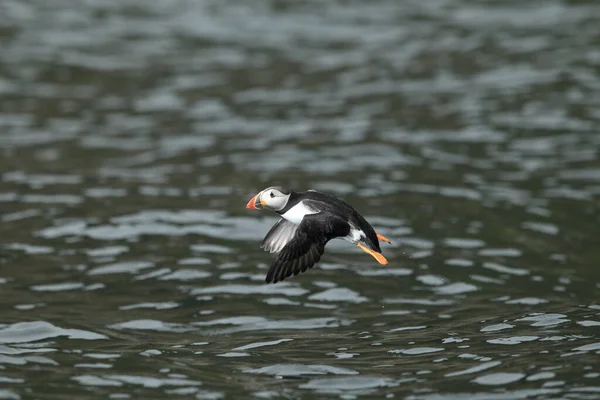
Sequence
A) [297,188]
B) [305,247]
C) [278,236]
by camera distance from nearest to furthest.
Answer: [305,247]
[278,236]
[297,188]

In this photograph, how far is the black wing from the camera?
9.20m

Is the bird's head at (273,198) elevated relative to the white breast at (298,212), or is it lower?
elevated

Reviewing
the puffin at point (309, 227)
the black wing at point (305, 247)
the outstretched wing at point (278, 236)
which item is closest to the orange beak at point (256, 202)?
the puffin at point (309, 227)

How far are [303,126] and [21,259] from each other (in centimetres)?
675

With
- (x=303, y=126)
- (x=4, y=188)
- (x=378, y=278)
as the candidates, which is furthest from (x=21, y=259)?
(x=303, y=126)

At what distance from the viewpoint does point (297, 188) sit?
15164 millimetres

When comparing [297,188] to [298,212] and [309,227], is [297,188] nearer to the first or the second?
[298,212]

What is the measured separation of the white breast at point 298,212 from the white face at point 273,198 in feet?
0.34

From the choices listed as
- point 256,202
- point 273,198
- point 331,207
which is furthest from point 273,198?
point 331,207

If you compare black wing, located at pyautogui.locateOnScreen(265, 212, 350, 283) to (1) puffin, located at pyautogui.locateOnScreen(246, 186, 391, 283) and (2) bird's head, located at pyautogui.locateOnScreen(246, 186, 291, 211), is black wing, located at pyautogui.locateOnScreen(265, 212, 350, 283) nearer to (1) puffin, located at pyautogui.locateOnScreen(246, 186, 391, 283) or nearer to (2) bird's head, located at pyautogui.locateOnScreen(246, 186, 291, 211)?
(1) puffin, located at pyautogui.locateOnScreen(246, 186, 391, 283)

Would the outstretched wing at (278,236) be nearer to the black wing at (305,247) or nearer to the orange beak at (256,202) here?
the orange beak at (256,202)

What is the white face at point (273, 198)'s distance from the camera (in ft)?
32.0

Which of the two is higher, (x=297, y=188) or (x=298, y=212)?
(x=298, y=212)

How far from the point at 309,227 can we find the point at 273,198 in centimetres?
61
